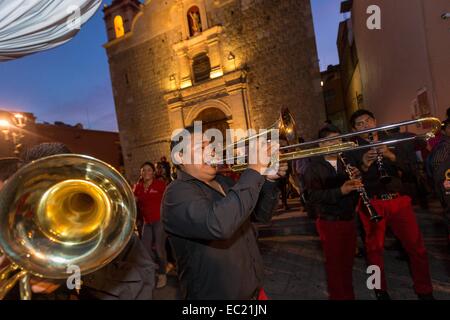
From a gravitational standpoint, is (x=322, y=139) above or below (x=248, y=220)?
above

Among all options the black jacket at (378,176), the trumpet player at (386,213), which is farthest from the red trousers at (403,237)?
the black jacket at (378,176)

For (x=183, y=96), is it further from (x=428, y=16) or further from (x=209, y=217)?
(x=209, y=217)

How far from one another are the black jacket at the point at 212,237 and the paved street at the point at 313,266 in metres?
2.15

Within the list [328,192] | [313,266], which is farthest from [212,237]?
[313,266]

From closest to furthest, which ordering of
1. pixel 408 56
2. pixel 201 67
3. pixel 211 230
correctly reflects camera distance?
pixel 211 230
pixel 408 56
pixel 201 67

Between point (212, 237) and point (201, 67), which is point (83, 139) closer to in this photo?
point (201, 67)

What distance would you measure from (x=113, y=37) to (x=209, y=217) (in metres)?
18.4

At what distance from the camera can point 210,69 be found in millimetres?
14367

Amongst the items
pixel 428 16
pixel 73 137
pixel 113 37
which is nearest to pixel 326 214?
pixel 428 16

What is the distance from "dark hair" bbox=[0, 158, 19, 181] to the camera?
2271 millimetres

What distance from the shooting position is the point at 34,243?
1.66 m

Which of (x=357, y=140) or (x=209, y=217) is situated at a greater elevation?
(x=357, y=140)

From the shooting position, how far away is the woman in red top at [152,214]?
5.02m

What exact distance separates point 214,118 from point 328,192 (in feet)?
38.5
